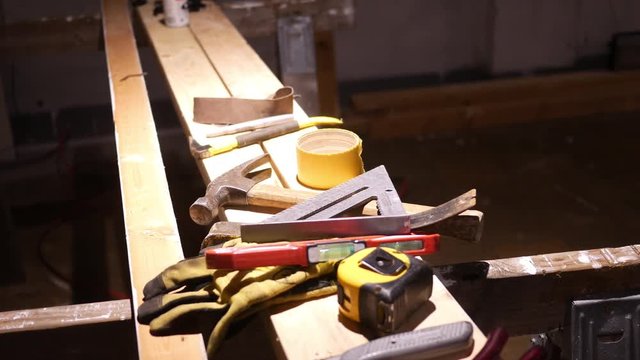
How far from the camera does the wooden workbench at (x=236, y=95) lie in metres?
1.39

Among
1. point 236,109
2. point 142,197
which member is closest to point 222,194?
point 142,197

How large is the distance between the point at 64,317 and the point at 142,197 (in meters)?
0.43

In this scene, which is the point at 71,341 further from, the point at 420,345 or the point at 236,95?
the point at 236,95

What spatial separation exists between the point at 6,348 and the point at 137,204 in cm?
47

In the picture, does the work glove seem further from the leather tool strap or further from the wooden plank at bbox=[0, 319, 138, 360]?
the leather tool strap

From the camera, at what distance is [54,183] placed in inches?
209

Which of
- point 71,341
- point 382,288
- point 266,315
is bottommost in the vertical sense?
point 71,341

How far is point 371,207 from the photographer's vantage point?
1755 millimetres

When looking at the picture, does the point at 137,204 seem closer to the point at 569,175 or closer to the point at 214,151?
the point at 214,151

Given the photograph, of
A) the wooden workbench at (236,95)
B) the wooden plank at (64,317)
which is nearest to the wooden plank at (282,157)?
the wooden workbench at (236,95)

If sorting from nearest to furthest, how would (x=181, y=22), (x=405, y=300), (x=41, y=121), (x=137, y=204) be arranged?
(x=405, y=300) → (x=137, y=204) → (x=181, y=22) → (x=41, y=121)

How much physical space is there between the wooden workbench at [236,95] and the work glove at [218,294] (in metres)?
0.03

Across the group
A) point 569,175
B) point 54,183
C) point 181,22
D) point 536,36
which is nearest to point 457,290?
point 181,22

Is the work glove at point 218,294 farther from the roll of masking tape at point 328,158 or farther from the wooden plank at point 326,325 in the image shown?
the roll of masking tape at point 328,158
